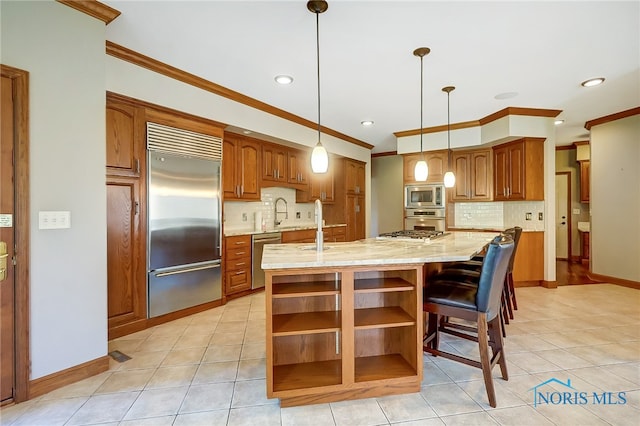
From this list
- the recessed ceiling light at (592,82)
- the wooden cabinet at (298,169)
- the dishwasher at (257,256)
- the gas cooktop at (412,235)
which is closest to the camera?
the gas cooktop at (412,235)

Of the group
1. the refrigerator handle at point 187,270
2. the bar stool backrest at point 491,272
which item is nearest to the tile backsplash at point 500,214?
the bar stool backrest at point 491,272

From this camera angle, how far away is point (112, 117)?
2.69 m

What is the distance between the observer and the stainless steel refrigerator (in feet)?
9.89

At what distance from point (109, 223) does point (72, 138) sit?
91 cm

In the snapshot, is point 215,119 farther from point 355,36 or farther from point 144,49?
point 355,36

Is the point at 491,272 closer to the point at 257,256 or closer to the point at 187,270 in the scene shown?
the point at 187,270

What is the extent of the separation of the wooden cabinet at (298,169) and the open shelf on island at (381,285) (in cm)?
321

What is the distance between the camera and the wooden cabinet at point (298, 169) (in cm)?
503

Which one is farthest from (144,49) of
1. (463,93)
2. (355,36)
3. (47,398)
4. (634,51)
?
(634,51)

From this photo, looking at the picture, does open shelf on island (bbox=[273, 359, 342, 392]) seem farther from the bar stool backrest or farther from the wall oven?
the wall oven

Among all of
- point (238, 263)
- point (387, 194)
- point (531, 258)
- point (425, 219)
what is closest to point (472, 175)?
point (425, 219)

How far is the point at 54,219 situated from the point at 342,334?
77.4 inches

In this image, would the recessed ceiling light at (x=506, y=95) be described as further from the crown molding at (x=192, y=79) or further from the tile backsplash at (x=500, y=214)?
the crown molding at (x=192, y=79)

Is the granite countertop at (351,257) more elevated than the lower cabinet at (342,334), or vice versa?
the granite countertop at (351,257)
